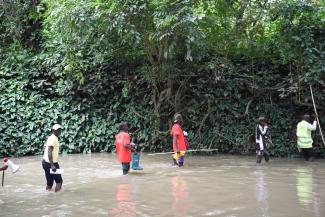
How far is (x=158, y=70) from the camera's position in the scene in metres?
14.2

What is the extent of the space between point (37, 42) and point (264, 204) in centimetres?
1259

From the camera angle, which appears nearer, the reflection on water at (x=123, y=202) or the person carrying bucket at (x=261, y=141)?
the reflection on water at (x=123, y=202)

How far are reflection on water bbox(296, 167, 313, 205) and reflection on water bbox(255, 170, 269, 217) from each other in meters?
0.59

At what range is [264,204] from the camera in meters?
7.25

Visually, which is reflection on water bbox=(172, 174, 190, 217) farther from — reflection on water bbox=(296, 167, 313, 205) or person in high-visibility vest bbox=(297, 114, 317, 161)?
person in high-visibility vest bbox=(297, 114, 317, 161)

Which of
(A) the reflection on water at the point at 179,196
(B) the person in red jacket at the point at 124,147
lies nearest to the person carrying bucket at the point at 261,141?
(A) the reflection on water at the point at 179,196

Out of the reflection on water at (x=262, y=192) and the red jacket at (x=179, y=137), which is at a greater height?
the red jacket at (x=179, y=137)

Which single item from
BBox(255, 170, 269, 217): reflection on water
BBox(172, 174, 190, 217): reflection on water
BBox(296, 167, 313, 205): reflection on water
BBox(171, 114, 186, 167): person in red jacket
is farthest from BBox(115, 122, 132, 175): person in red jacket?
BBox(296, 167, 313, 205): reflection on water

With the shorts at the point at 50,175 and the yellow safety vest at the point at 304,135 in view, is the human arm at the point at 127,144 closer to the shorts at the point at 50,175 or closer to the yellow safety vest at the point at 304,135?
the shorts at the point at 50,175

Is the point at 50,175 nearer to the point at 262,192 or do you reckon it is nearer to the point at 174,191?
the point at 174,191

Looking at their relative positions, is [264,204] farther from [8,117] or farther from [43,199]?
[8,117]

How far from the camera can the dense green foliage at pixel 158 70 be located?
1231 centimetres

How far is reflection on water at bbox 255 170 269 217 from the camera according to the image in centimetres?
692

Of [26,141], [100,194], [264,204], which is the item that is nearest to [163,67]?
[26,141]
